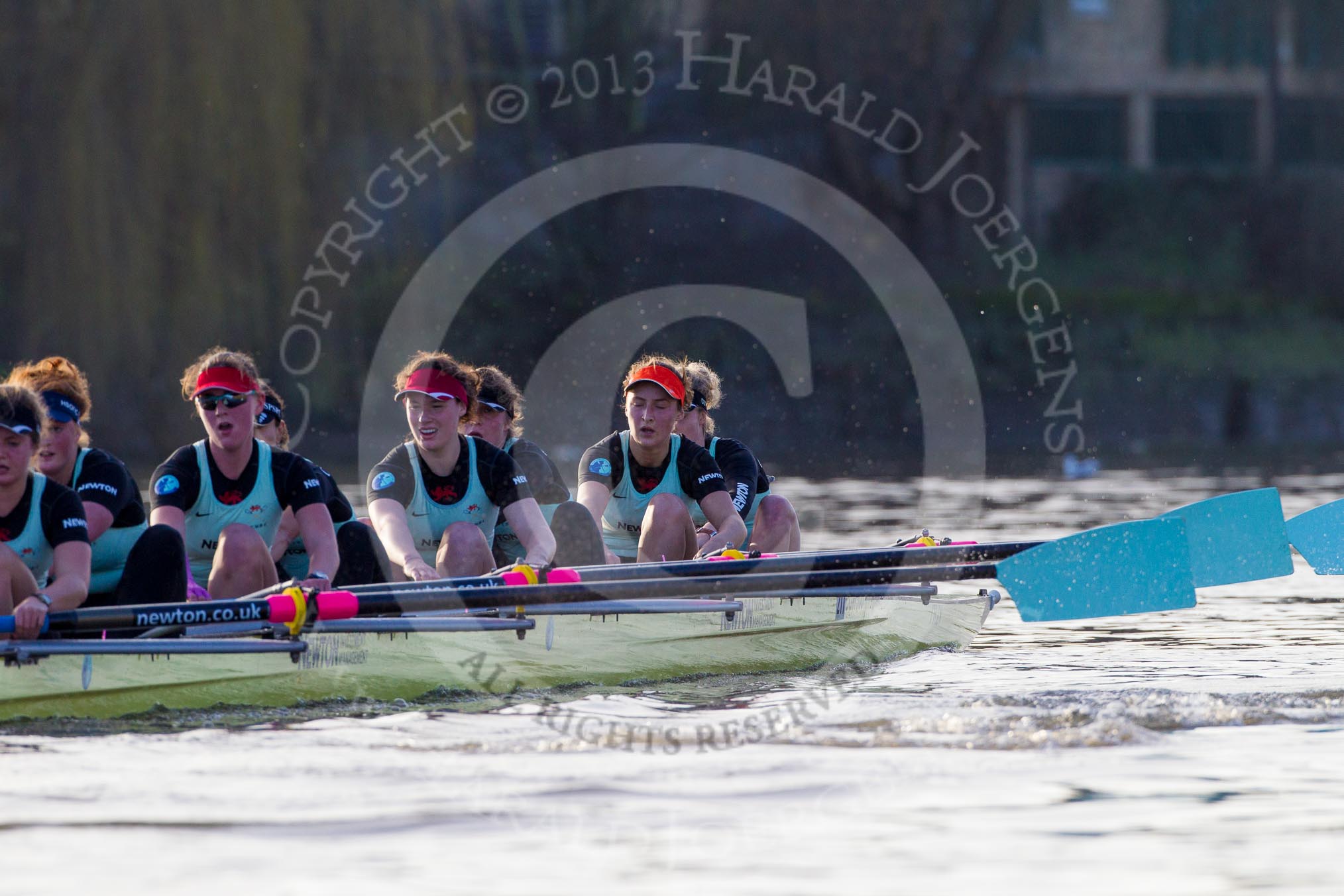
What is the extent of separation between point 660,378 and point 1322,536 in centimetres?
326

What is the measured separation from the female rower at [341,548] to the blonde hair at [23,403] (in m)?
1.36

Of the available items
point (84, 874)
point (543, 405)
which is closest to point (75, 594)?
point (84, 874)

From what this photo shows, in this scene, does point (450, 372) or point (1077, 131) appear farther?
point (1077, 131)

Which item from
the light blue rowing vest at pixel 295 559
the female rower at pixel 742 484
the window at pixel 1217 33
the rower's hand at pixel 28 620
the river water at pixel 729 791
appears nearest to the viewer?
the river water at pixel 729 791

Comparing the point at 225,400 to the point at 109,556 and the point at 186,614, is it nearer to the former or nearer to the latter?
the point at 109,556

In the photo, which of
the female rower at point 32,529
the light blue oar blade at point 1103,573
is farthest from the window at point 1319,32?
the female rower at point 32,529

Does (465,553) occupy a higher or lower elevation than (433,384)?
lower

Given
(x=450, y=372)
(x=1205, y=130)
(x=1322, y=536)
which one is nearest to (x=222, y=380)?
(x=450, y=372)

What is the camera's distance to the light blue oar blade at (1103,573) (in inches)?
305

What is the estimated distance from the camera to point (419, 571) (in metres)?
7.33

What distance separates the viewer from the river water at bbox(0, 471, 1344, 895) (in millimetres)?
4648

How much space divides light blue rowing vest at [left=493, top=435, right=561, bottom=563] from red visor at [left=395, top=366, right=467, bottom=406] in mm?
892

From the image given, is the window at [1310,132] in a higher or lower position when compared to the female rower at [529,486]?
higher

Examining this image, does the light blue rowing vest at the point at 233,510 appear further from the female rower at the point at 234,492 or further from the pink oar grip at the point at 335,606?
the pink oar grip at the point at 335,606
